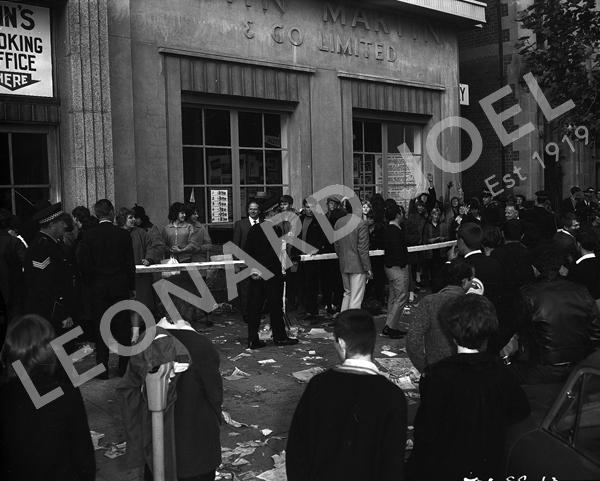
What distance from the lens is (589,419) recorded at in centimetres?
344

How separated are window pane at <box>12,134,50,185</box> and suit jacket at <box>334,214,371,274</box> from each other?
4602 mm

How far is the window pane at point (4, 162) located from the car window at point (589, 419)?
29.5 feet

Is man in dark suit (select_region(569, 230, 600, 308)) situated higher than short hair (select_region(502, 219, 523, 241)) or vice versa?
short hair (select_region(502, 219, 523, 241))

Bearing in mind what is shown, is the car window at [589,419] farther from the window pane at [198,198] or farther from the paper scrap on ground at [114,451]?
the window pane at [198,198]

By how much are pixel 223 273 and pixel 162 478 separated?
27.6ft

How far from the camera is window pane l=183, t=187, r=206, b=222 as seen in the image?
12.6 meters

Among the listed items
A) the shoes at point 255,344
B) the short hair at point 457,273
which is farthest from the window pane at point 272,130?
the short hair at point 457,273

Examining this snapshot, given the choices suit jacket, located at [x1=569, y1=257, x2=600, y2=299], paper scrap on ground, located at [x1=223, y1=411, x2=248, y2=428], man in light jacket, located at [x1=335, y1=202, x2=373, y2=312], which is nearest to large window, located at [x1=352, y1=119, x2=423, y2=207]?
man in light jacket, located at [x1=335, y1=202, x2=373, y2=312]

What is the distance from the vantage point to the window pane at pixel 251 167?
13.5m

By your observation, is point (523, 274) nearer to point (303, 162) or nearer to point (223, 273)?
point (223, 273)

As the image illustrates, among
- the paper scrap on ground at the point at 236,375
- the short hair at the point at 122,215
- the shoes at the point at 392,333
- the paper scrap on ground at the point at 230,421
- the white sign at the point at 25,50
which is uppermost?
the white sign at the point at 25,50

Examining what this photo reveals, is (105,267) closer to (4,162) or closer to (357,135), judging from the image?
(4,162)

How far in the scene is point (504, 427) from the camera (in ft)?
11.7

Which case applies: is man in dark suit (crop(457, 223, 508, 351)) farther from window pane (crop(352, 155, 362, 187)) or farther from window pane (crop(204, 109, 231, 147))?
window pane (crop(352, 155, 362, 187))
